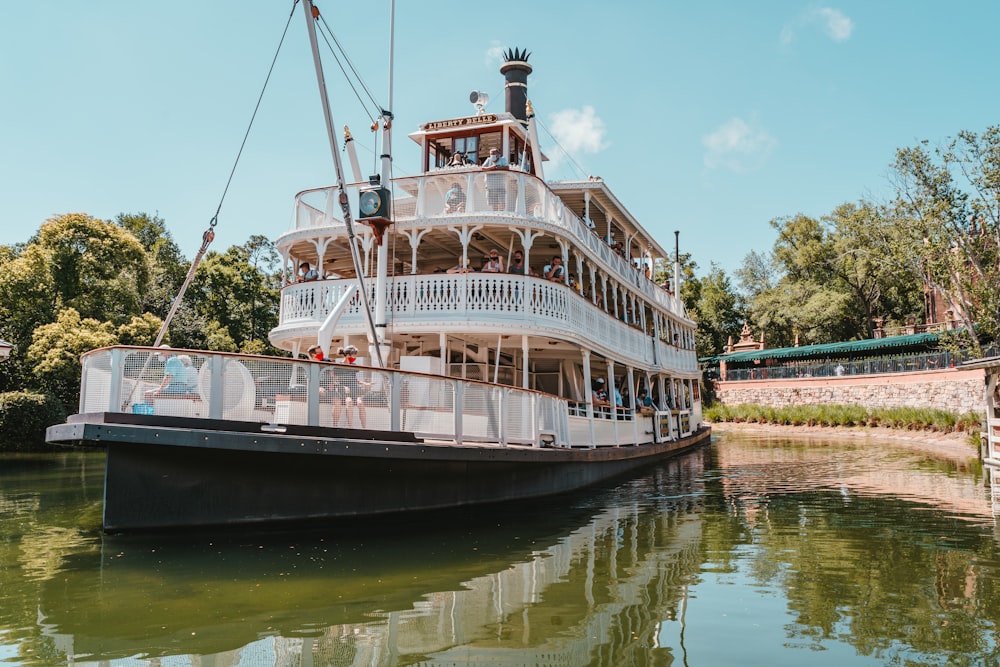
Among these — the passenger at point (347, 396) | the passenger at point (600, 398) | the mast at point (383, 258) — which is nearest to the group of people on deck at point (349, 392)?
the passenger at point (347, 396)

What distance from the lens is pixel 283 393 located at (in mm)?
9211

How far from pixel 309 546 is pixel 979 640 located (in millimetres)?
6636

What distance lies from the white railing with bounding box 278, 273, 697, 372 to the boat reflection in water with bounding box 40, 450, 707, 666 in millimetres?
4337

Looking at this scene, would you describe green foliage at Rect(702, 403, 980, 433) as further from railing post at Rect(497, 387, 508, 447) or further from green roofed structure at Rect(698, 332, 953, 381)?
railing post at Rect(497, 387, 508, 447)

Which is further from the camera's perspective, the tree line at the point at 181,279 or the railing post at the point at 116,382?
the tree line at the point at 181,279

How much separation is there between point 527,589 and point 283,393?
13.0ft

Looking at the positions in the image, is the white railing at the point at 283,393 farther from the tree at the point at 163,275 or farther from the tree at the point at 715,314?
the tree at the point at 715,314

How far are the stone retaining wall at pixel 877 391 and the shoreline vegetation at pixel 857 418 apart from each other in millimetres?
2661

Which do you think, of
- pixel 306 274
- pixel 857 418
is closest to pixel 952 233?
pixel 857 418

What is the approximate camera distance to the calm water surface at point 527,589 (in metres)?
5.39

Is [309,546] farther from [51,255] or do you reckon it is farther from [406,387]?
[51,255]

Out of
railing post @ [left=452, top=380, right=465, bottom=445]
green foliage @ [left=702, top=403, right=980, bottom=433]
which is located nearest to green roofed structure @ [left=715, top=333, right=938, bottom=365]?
green foliage @ [left=702, top=403, right=980, bottom=433]

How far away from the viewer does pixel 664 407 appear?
2458 cm

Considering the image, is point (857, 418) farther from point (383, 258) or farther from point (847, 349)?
point (383, 258)
